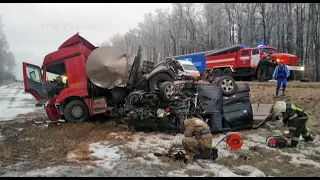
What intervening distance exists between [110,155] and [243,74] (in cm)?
1517

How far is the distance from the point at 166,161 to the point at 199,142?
29.1 inches

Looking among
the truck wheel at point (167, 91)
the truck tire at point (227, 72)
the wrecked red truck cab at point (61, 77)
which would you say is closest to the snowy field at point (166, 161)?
the truck wheel at point (167, 91)

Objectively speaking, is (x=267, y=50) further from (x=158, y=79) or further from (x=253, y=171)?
(x=253, y=171)

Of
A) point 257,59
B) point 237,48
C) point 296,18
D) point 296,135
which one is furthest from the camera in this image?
point 296,18

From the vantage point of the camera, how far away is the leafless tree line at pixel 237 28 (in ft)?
122

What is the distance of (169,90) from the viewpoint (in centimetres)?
920

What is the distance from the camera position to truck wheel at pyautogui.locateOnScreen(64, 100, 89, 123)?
35.3 ft

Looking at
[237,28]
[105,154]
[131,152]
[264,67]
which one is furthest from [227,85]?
[237,28]

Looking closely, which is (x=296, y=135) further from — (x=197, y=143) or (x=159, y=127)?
(x=159, y=127)

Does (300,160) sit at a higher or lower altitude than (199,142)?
lower

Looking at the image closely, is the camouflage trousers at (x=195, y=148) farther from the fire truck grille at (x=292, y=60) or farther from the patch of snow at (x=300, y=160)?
the fire truck grille at (x=292, y=60)

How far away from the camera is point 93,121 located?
1107 centimetres

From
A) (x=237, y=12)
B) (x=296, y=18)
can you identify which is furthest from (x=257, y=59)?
(x=237, y=12)

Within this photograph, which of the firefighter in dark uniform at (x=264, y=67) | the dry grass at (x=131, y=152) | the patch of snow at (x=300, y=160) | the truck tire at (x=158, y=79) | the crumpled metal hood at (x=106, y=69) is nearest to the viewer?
the patch of snow at (x=300, y=160)
